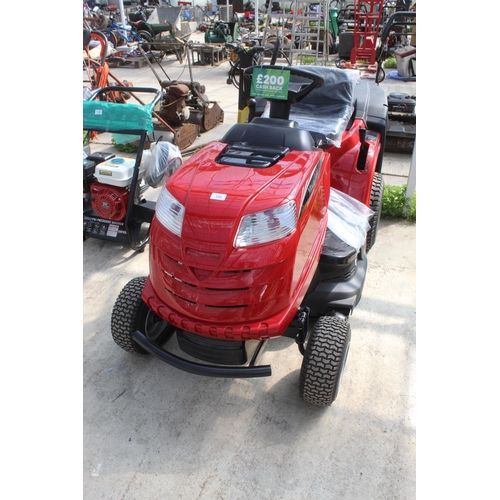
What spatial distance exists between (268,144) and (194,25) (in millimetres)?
25123

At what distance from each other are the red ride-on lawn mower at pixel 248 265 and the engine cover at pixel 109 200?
1.23 metres

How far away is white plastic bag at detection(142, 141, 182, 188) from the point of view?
3621 mm

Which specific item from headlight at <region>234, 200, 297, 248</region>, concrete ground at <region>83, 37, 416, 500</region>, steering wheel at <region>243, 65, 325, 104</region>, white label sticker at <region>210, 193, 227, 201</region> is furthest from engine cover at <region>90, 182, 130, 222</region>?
headlight at <region>234, 200, 297, 248</region>

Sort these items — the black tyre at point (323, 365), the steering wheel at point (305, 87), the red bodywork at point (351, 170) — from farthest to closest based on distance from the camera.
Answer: the red bodywork at point (351, 170) < the steering wheel at point (305, 87) < the black tyre at point (323, 365)

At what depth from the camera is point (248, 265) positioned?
1.75 m

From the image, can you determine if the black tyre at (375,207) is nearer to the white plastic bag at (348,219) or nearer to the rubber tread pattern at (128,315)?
the white plastic bag at (348,219)

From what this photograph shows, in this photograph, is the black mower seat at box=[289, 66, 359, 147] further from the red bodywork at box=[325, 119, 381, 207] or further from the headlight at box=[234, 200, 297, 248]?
the headlight at box=[234, 200, 297, 248]

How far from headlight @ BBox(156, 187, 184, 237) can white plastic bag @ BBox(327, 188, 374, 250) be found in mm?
941

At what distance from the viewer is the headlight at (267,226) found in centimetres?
178

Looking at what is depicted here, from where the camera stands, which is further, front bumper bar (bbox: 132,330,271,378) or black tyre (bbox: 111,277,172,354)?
black tyre (bbox: 111,277,172,354)

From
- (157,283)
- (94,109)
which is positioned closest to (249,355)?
(157,283)

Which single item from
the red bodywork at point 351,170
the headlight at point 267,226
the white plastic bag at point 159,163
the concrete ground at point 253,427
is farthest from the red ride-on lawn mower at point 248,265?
the white plastic bag at point 159,163

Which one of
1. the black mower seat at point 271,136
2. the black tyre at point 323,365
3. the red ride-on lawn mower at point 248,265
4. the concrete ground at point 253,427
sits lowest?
the concrete ground at point 253,427

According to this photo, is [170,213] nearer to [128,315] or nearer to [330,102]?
[128,315]
